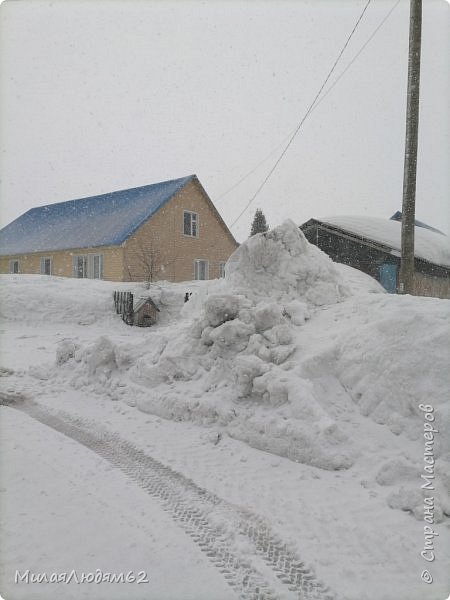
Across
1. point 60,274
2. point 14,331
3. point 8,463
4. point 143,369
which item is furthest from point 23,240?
point 8,463

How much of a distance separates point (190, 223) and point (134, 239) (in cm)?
393

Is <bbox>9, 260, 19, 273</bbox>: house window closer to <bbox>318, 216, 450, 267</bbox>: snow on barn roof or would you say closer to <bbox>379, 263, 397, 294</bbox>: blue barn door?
<bbox>318, 216, 450, 267</bbox>: snow on barn roof

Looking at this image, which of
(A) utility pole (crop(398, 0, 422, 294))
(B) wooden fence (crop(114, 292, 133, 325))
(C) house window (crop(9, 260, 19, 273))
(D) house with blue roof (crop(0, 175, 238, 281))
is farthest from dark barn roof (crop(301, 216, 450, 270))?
(C) house window (crop(9, 260, 19, 273))

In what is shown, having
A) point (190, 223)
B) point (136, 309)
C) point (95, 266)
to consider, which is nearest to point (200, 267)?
point (190, 223)

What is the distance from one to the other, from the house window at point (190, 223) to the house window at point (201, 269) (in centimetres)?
148

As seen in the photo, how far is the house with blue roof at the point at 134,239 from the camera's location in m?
20.4

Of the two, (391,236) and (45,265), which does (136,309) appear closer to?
(391,236)

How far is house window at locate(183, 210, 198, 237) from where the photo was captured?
22766 millimetres

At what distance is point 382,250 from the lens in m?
14.0

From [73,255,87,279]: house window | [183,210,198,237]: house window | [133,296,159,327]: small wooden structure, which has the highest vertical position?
[183,210,198,237]: house window

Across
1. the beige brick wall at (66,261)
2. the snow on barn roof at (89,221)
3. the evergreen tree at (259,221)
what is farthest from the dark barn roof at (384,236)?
the evergreen tree at (259,221)

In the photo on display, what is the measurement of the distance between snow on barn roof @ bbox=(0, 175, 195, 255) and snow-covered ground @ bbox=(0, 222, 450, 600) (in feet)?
45.6

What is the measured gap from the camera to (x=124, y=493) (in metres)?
3.69

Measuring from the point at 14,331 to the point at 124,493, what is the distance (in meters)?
10.5
